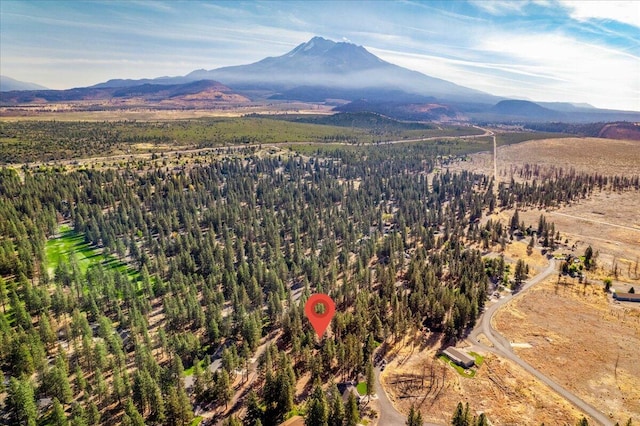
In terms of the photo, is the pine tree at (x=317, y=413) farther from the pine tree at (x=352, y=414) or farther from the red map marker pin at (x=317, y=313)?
the red map marker pin at (x=317, y=313)

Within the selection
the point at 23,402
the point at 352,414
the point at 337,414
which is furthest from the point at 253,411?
the point at 23,402

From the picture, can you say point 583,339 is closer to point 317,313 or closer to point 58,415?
point 317,313

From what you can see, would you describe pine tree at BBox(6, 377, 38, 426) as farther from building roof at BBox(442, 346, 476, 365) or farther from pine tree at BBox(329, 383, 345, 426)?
building roof at BBox(442, 346, 476, 365)

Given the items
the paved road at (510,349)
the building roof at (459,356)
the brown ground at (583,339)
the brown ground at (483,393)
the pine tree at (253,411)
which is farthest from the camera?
the building roof at (459,356)

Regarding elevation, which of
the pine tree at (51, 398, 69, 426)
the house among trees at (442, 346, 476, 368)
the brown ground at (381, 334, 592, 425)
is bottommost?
the brown ground at (381, 334, 592, 425)

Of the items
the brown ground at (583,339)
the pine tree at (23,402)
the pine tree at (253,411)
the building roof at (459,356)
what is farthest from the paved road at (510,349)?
the pine tree at (23,402)

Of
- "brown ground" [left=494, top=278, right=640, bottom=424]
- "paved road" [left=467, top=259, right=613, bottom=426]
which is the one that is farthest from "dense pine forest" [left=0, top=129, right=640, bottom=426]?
"brown ground" [left=494, top=278, right=640, bottom=424]

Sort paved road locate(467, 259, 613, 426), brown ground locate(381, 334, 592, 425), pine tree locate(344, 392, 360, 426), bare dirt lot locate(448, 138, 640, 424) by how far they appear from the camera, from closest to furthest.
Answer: pine tree locate(344, 392, 360, 426)
brown ground locate(381, 334, 592, 425)
paved road locate(467, 259, 613, 426)
bare dirt lot locate(448, 138, 640, 424)
